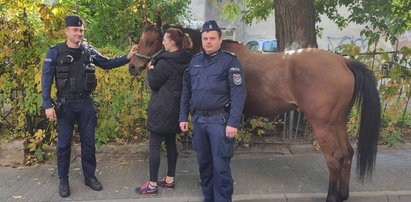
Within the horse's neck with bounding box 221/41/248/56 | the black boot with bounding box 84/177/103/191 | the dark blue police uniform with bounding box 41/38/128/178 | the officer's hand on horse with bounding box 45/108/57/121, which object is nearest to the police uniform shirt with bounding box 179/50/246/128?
the horse's neck with bounding box 221/41/248/56

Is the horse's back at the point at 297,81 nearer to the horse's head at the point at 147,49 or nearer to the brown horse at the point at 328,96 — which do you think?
the brown horse at the point at 328,96

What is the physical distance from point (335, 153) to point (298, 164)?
1.53 metres

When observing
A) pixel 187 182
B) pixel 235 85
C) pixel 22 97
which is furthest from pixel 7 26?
pixel 235 85

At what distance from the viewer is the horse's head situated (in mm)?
5152

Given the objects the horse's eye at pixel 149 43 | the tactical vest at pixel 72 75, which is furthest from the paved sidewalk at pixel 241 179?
the horse's eye at pixel 149 43

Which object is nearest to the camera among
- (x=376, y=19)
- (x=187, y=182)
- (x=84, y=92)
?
(x=84, y=92)

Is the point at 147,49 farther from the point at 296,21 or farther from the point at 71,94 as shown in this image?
the point at 296,21

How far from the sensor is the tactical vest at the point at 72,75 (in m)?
4.84

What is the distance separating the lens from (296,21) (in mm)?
6723

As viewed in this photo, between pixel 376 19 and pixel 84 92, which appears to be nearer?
pixel 84 92

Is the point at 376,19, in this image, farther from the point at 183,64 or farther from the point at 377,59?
the point at 183,64

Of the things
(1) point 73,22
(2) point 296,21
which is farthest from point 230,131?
(2) point 296,21

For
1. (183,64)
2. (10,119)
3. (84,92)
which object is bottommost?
(10,119)

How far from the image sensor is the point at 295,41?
677cm
